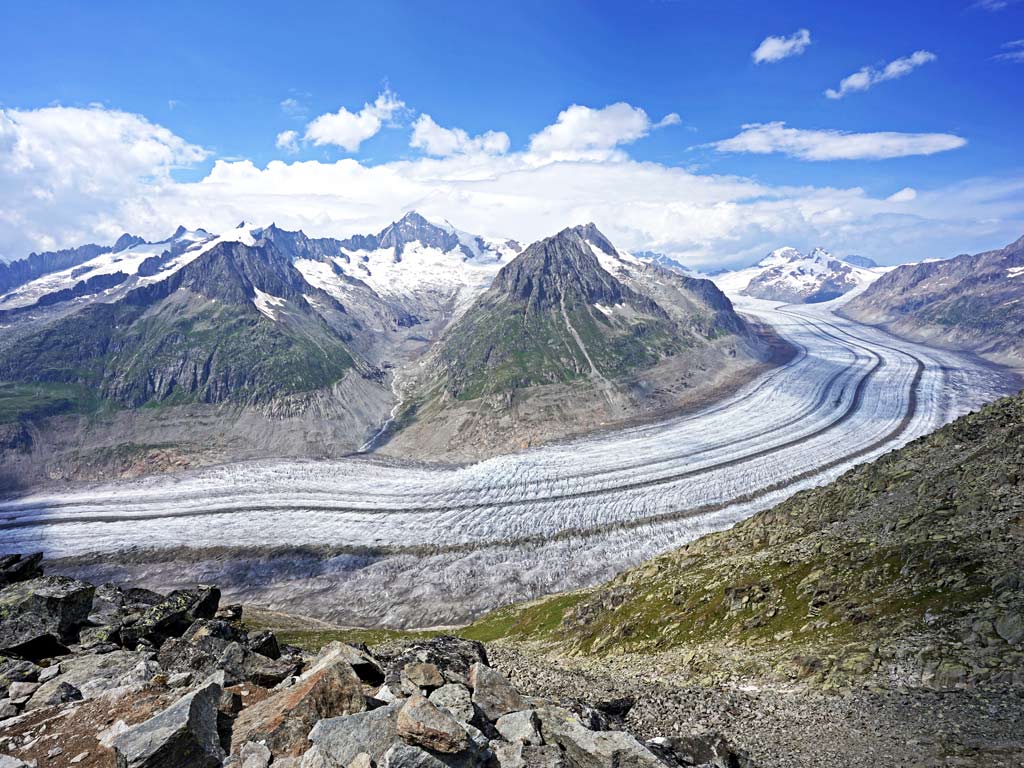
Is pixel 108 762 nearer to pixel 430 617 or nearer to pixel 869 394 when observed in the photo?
pixel 430 617

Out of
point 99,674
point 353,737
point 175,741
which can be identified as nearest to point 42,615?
point 99,674

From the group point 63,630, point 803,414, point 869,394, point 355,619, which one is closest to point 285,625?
point 355,619

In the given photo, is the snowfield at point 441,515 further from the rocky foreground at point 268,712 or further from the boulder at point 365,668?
the boulder at point 365,668

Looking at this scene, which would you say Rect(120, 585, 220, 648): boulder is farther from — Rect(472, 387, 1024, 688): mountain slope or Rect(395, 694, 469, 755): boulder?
Rect(472, 387, 1024, 688): mountain slope

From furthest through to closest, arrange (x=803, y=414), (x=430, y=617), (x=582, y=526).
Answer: (x=803, y=414) → (x=582, y=526) → (x=430, y=617)

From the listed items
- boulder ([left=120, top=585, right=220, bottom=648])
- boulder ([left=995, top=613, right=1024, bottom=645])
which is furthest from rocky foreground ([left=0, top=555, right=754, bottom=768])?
boulder ([left=995, top=613, right=1024, bottom=645])

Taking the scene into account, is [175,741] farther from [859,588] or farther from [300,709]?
[859,588]
